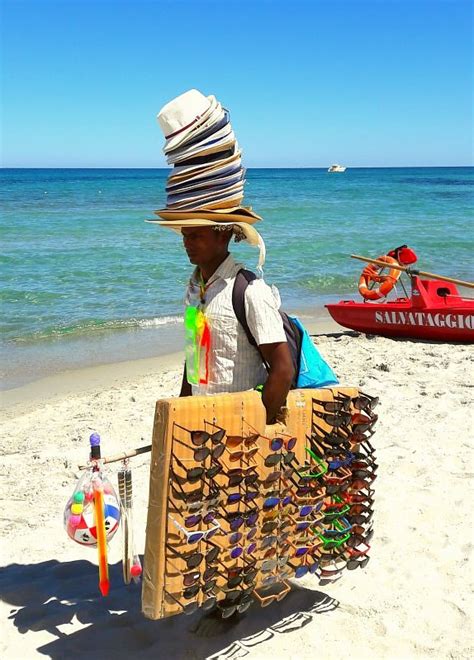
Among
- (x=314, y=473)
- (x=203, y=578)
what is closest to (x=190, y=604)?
(x=203, y=578)

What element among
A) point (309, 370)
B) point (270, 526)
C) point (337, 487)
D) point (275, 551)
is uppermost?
point (309, 370)

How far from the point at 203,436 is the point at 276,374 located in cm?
34

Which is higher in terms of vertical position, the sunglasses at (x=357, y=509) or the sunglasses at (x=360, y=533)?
the sunglasses at (x=357, y=509)

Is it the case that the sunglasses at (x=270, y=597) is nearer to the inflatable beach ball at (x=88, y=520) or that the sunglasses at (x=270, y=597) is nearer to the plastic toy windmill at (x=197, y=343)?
the inflatable beach ball at (x=88, y=520)

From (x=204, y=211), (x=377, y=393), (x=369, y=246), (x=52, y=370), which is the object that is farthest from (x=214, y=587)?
(x=369, y=246)

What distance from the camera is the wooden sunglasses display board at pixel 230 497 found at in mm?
2426

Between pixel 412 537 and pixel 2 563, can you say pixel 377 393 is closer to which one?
pixel 412 537

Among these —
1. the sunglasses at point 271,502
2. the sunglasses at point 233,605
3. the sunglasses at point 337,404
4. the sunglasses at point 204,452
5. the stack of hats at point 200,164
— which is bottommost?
the sunglasses at point 233,605

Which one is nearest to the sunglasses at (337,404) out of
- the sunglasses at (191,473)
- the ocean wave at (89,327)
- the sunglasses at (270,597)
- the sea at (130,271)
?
the sunglasses at (191,473)

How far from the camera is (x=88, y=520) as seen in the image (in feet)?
8.77

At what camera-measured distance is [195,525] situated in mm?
2482

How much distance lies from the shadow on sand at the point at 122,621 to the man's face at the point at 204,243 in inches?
57.7

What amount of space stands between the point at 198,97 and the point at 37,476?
297 cm

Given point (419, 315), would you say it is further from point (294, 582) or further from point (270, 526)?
point (270, 526)
